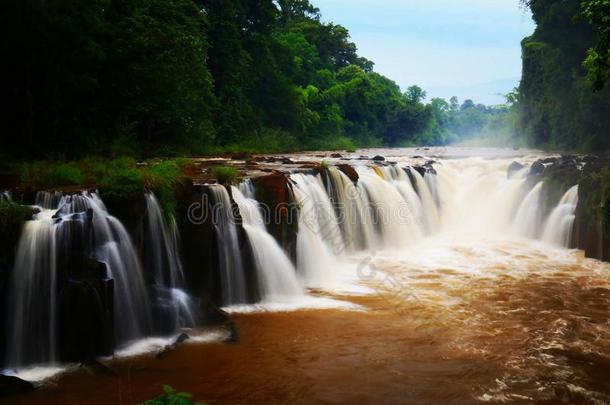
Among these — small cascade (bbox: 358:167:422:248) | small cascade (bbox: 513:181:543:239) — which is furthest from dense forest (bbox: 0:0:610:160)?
small cascade (bbox: 358:167:422:248)

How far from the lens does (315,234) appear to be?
43.3 feet

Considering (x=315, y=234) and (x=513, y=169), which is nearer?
(x=315, y=234)

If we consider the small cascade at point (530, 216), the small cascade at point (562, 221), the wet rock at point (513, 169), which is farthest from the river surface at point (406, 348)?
the wet rock at point (513, 169)

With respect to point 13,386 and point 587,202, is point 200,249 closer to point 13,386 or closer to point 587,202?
point 13,386

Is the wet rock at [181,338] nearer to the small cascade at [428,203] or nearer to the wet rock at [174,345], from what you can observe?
the wet rock at [174,345]

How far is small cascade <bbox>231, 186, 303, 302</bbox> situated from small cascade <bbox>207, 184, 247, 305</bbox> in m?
0.36

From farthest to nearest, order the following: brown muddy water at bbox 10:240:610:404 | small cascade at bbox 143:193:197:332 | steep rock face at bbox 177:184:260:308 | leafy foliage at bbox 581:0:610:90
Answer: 1. leafy foliage at bbox 581:0:610:90
2. steep rock face at bbox 177:184:260:308
3. small cascade at bbox 143:193:197:332
4. brown muddy water at bbox 10:240:610:404

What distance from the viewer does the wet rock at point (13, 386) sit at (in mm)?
6234

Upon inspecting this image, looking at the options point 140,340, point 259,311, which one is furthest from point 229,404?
point 259,311

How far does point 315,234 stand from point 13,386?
7947 millimetres

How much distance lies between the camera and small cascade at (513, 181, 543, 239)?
1695cm

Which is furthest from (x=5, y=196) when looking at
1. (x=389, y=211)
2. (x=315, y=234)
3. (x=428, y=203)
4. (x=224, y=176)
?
(x=428, y=203)

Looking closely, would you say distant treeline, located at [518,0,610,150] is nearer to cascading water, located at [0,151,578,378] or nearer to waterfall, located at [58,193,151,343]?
cascading water, located at [0,151,578,378]

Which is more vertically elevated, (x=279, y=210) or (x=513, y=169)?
(x=513, y=169)
